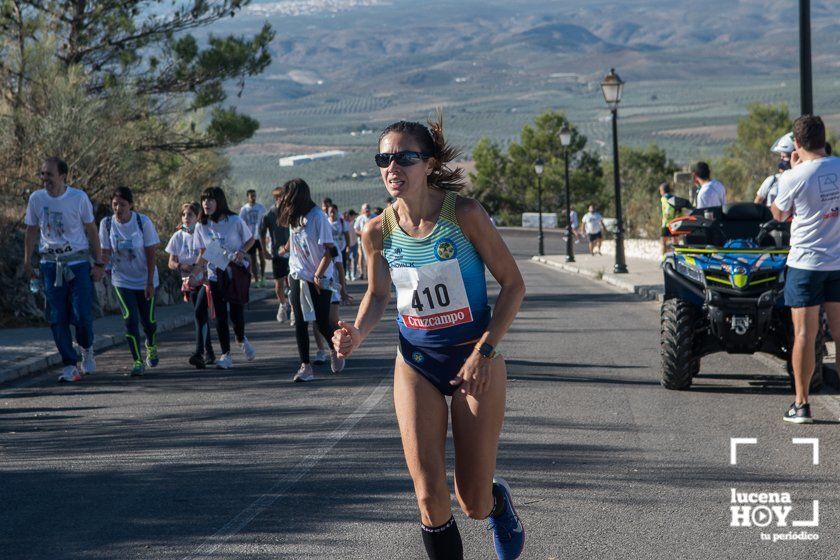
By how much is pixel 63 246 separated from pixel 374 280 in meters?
7.25

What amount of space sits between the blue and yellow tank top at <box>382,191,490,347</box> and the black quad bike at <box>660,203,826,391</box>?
17.8 feet

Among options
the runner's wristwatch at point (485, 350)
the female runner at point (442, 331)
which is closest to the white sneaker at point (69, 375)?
the female runner at point (442, 331)

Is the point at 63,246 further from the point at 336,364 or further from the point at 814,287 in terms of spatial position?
the point at 814,287

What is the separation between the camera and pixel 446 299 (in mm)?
5484

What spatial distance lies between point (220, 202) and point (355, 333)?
320 inches

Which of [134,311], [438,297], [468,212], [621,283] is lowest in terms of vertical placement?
[621,283]

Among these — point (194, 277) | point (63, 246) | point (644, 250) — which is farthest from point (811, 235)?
point (644, 250)

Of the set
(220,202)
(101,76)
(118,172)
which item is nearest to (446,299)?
(220,202)

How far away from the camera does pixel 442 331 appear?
18.1 ft

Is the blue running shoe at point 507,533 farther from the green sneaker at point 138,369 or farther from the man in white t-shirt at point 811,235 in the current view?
the green sneaker at point 138,369

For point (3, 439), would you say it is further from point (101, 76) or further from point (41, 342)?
point (101, 76)

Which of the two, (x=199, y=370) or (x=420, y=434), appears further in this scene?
(x=199, y=370)

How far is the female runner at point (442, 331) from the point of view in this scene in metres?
5.37

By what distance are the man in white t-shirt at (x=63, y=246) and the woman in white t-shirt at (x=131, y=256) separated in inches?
11.0
